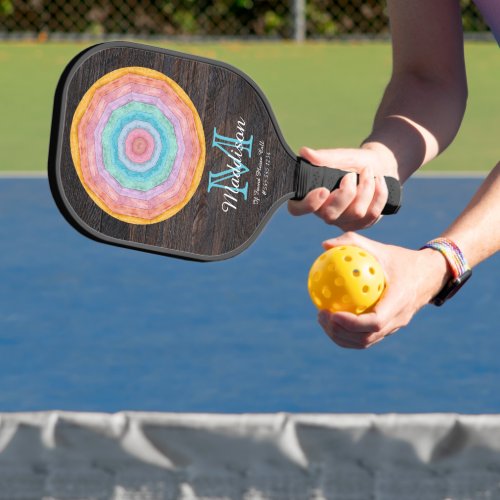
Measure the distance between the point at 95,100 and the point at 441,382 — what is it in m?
2.12

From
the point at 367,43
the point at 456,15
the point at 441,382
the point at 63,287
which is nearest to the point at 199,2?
the point at 367,43

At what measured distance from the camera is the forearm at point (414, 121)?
2510 mm

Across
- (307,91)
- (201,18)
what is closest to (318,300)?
(307,91)

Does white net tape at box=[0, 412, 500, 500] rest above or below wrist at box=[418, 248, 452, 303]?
below

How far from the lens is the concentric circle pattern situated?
7.32 feet

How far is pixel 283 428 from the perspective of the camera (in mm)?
2254

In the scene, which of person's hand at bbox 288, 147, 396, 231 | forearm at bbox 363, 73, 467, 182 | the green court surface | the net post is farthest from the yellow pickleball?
the net post

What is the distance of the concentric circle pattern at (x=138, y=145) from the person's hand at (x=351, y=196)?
0.23 metres

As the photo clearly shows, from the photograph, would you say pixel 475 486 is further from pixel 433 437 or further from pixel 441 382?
pixel 441 382

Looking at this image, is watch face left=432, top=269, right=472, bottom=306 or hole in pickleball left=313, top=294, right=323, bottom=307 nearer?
watch face left=432, top=269, right=472, bottom=306

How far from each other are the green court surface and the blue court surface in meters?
1.85

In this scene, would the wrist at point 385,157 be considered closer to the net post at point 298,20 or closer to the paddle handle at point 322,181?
the paddle handle at point 322,181

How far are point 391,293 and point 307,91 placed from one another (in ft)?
25.0

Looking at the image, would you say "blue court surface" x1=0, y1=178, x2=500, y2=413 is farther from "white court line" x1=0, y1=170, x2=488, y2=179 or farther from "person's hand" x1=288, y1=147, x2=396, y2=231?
"person's hand" x1=288, y1=147, x2=396, y2=231
